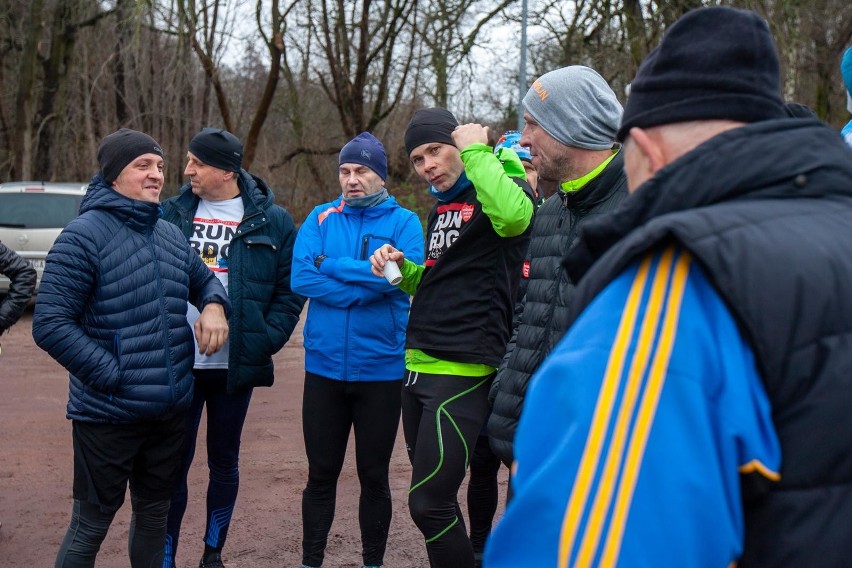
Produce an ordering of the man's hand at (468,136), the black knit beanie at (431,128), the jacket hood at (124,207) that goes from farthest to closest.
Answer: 1. the black knit beanie at (431,128)
2. the jacket hood at (124,207)
3. the man's hand at (468,136)

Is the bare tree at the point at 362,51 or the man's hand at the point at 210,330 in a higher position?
the bare tree at the point at 362,51

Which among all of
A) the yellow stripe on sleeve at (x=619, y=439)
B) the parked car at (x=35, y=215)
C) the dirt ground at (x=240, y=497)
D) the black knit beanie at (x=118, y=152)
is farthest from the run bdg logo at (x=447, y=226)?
the parked car at (x=35, y=215)

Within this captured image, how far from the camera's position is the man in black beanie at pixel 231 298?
14.1ft

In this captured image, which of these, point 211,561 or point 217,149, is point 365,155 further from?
point 211,561

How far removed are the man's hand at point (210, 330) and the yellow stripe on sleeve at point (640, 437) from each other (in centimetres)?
290

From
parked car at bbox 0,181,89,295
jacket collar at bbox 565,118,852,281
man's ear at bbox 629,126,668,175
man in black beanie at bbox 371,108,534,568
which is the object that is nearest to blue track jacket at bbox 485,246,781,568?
jacket collar at bbox 565,118,852,281

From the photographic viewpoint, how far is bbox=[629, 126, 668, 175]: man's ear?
4.61 feet

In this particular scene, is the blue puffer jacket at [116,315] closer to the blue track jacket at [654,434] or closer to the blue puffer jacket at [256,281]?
the blue puffer jacket at [256,281]

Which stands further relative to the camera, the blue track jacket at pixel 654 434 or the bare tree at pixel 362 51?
the bare tree at pixel 362 51

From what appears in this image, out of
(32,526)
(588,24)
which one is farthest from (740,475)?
(588,24)

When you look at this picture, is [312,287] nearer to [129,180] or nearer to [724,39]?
[129,180]

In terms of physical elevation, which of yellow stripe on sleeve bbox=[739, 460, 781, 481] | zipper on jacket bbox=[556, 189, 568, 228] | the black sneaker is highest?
zipper on jacket bbox=[556, 189, 568, 228]

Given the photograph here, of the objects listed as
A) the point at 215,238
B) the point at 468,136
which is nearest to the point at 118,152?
the point at 215,238

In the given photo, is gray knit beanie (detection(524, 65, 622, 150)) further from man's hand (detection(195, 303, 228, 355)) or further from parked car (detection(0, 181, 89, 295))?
parked car (detection(0, 181, 89, 295))
